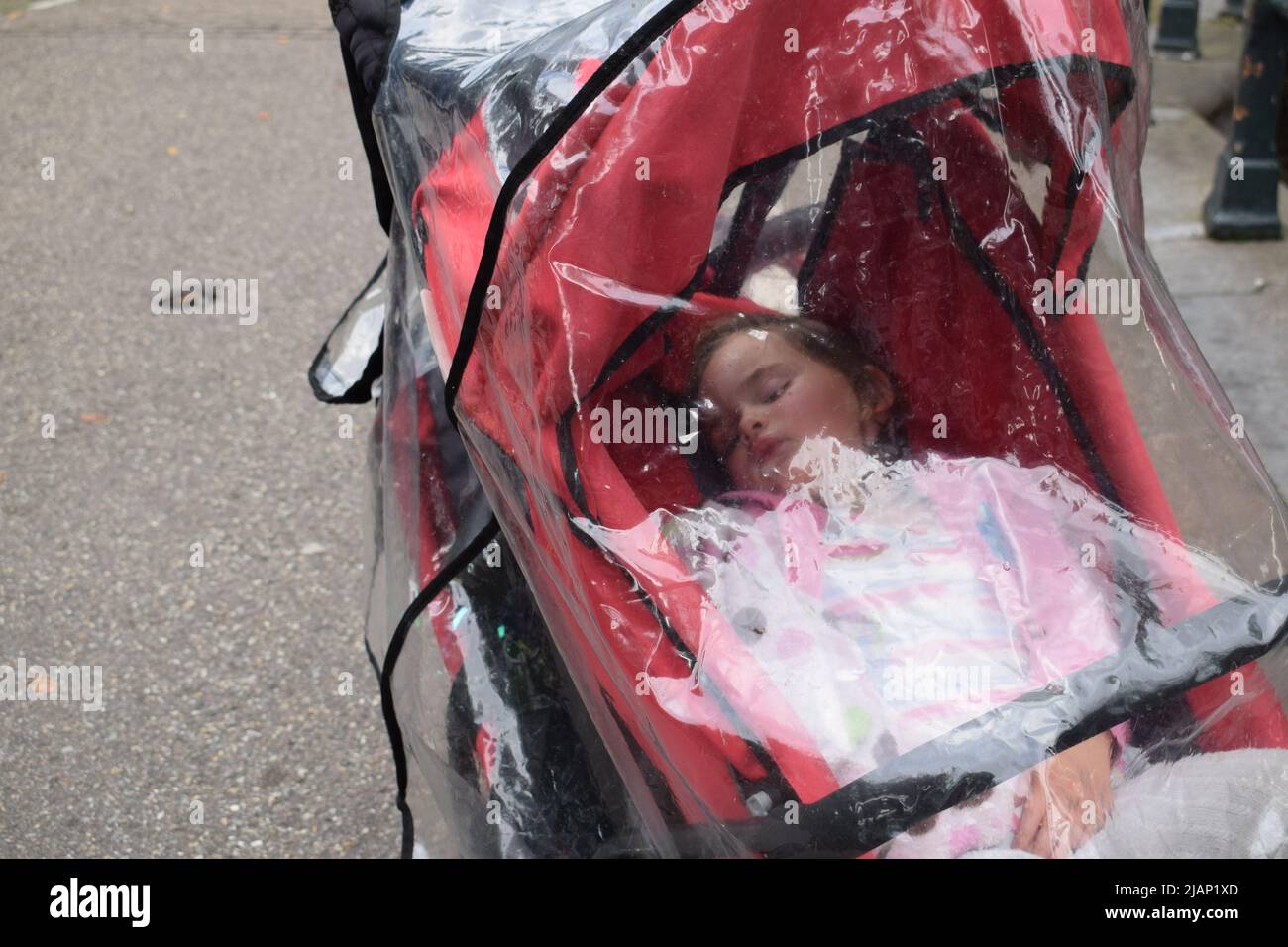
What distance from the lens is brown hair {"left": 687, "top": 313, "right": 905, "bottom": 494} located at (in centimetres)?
158

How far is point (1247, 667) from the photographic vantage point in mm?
1381

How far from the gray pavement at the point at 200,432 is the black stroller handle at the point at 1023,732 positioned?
1.14m

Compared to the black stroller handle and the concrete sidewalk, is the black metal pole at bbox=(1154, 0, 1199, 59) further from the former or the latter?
the black stroller handle

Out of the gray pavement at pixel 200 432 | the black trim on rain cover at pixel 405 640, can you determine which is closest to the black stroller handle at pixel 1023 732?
the black trim on rain cover at pixel 405 640

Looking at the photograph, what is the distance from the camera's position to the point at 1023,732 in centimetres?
131

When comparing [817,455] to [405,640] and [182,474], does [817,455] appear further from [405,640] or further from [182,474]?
[182,474]

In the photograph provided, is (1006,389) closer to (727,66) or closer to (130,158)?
(727,66)

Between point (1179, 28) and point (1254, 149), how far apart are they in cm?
220

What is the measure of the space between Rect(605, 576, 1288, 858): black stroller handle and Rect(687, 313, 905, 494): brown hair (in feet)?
1.33

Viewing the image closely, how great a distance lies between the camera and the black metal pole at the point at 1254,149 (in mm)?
4035

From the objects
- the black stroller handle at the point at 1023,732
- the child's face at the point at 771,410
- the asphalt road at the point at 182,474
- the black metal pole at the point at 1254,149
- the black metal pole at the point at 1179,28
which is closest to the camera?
the black stroller handle at the point at 1023,732

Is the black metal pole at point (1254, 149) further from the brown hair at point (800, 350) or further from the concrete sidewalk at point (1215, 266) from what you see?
the brown hair at point (800, 350)
